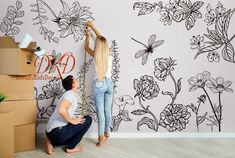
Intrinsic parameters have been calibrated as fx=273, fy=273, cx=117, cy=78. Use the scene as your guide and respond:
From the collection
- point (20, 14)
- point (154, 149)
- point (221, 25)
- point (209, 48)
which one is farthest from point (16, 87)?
point (221, 25)

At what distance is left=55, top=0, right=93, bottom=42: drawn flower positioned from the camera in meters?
3.53

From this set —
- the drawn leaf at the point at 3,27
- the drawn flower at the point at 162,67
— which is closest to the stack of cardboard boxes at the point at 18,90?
the drawn leaf at the point at 3,27

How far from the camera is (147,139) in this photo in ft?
11.5

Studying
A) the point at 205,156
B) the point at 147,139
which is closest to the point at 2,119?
the point at 147,139

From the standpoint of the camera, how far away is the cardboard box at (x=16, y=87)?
9.38ft

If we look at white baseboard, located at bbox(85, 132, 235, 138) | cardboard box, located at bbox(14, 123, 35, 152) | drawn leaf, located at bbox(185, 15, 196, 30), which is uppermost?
drawn leaf, located at bbox(185, 15, 196, 30)

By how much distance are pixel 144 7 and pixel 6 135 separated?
2.25 m

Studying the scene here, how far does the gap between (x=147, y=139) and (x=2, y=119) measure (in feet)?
5.92

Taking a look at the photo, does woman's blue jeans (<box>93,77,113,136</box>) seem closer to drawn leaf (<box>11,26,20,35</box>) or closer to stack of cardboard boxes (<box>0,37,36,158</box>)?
stack of cardboard boxes (<box>0,37,36,158</box>)

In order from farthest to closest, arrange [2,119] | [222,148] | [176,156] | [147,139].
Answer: [147,139]
[222,148]
[176,156]
[2,119]

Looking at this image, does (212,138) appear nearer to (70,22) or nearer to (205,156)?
(205,156)

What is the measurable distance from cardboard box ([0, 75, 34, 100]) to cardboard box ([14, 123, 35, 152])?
1.07 feet

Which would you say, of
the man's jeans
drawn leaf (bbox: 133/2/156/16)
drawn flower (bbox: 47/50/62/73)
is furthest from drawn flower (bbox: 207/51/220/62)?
drawn flower (bbox: 47/50/62/73)

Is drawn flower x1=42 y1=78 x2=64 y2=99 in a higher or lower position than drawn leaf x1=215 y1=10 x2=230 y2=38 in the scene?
lower
